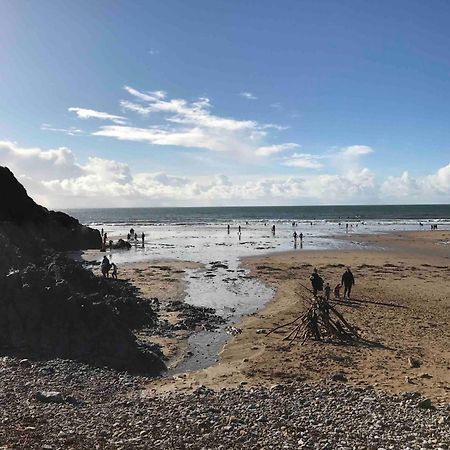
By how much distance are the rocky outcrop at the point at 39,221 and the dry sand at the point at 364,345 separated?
88.4ft

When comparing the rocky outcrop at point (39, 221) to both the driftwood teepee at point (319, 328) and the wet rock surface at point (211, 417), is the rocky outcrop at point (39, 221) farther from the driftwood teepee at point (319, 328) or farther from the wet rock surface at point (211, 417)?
the wet rock surface at point (211, 417)

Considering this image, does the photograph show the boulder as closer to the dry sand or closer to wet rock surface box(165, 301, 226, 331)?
the dry sand

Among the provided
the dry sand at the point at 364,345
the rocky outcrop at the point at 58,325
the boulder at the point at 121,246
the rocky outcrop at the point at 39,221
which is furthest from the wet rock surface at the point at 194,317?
the boulder at the point at 121,246

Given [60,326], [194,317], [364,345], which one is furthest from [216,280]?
[60,326]

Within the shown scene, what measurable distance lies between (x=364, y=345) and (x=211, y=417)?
892 centimetres

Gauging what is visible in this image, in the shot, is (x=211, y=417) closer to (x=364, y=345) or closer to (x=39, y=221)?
(x=364, y=345)

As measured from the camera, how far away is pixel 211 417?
11.2 m

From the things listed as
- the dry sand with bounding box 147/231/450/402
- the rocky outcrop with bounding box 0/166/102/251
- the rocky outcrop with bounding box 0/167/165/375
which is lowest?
the dry sand with bounding box 147/231/450/402

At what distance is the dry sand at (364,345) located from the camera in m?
14.4

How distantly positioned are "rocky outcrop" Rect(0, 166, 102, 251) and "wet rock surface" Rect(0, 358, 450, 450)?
3313 cm

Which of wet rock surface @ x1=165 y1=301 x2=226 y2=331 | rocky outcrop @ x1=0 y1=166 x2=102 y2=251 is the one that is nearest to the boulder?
rocky outcrop @ x1=0 y1=166 x2=102 y2=251

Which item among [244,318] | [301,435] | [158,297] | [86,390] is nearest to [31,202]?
[158,297]

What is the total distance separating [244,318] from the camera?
2341 centimetres

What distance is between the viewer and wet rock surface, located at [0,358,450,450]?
996cm
